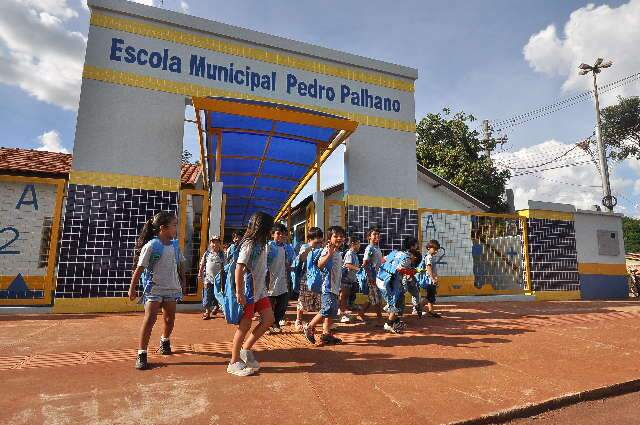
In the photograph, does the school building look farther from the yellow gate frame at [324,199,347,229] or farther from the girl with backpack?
the girl with backpack

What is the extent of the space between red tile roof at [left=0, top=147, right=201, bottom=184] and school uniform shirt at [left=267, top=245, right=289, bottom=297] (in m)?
5.77

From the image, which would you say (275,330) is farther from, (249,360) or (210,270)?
(249,360)

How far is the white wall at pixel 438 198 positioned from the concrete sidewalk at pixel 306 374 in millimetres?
10130

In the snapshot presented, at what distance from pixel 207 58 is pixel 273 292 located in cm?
621

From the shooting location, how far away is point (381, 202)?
31.1 ft

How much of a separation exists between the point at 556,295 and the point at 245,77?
1076 cm

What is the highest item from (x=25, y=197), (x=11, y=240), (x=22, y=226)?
(x=25, y=197)

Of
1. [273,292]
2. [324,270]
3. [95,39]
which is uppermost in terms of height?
[95,39]

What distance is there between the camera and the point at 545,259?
1106 centimetres

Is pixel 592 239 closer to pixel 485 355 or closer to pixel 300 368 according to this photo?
pixel 485 355

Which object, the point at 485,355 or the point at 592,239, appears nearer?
the point at 485,355

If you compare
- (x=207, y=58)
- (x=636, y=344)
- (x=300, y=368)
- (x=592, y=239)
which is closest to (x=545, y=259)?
(x=592, y=239)

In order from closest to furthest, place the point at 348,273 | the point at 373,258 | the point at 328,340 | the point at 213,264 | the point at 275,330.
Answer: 1. the point at 328,340
2. the point at 275,330
3. the point at 373,258
4. the point at 348,273
5. the point at 213,264

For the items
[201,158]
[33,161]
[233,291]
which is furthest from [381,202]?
[33,161]
